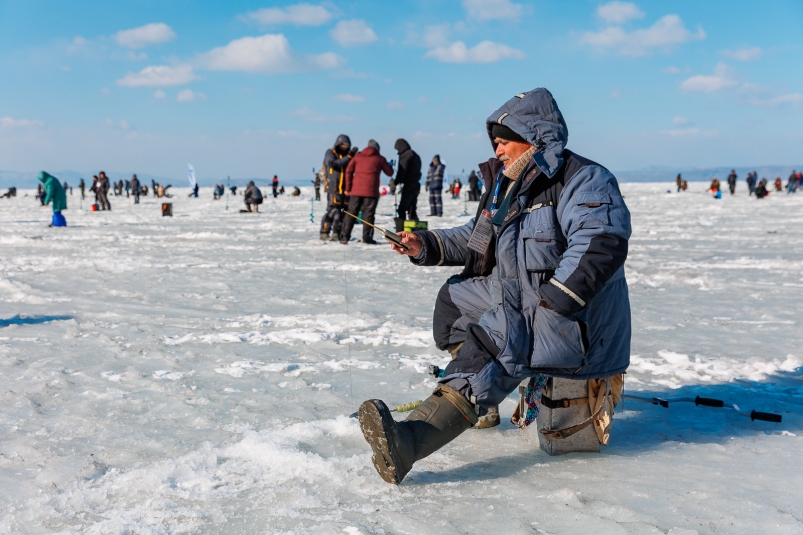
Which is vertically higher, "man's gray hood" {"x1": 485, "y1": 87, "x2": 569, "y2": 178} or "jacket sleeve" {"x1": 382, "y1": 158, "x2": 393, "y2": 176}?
"jacket sleeve" {"x1": 382, "y1": 158, "x2": 393, "y2": 176}

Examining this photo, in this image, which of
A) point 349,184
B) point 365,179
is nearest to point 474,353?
point 365,179

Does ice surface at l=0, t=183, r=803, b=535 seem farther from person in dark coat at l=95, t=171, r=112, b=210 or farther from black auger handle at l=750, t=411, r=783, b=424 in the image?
person in dark coat at l=95, t=171, r=112, b=210

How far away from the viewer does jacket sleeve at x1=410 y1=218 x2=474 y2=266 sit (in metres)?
3.10

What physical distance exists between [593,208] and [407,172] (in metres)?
11.8

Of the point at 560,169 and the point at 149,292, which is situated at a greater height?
the point at 560,169

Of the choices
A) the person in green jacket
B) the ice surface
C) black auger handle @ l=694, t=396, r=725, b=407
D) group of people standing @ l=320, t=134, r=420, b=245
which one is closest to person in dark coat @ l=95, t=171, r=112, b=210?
the person in green jacket

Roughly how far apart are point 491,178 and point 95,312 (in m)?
4.40

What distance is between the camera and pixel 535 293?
2660 mm

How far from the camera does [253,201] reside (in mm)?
25438

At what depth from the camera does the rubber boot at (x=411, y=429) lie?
2447 mm

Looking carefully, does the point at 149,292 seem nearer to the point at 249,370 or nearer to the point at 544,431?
the point at 249,370

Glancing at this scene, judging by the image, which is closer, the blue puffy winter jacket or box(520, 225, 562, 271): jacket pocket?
the blue puffy winter jacket

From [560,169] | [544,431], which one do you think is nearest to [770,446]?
[544,431]

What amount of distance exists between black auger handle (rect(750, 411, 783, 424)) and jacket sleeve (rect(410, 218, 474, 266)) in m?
1.63
